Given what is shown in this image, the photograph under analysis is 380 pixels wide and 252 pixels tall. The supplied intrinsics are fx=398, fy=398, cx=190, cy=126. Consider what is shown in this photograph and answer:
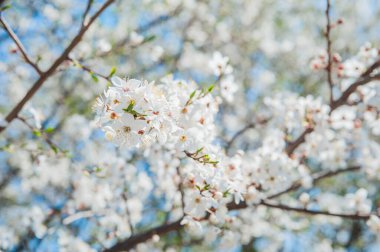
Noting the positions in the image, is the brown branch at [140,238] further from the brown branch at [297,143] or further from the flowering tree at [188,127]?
the brown branch at [297,143]

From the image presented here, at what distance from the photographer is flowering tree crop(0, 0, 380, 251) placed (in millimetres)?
2469

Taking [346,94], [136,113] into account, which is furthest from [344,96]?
[136,113]

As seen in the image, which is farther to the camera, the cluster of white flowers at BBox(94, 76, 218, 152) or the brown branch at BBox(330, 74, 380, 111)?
the brown branch at BBox(330, 74, 380, 111)

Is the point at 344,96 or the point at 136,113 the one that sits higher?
the point at 344,96

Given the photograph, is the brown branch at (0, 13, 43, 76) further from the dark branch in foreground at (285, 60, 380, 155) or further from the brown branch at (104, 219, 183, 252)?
the dark branch in foreground at (285, 60, 380, 155)

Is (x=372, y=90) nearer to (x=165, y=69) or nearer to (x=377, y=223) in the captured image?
(x=377, y=223)

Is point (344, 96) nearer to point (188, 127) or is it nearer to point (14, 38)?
point (188, 127)

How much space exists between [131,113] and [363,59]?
2656 millimetres

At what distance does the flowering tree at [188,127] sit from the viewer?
2.47 metres

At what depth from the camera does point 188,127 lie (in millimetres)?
2393

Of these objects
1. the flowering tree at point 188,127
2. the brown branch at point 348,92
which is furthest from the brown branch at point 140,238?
the brown branch at point 348,92

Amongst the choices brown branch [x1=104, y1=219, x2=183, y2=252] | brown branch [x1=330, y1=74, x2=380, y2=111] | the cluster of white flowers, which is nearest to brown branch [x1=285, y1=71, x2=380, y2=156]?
brown branch [x1=330, y1=74, x2=380, y2=111]

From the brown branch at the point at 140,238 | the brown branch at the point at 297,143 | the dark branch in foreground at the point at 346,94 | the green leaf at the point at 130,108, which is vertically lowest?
the brown branch at the point at 140,238

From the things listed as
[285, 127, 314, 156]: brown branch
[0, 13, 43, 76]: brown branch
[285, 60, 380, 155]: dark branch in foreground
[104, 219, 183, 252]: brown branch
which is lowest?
[104, 219, 183, 252]: brown branch
